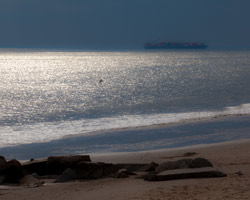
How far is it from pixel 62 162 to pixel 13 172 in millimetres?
1380

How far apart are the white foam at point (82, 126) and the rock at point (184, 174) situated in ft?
35.5

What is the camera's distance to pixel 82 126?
27344 millimetres

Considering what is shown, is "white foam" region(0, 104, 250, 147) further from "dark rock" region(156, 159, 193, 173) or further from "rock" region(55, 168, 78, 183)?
"dark rock" region(156, 159, 193, 173)

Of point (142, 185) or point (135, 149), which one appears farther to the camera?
point (135, 149)

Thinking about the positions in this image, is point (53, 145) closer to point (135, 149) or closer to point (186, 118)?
point (135, 149)

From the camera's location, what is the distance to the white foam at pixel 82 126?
23.5 m

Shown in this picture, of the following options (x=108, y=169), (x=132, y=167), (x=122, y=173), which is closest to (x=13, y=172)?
(x=108, y=169)

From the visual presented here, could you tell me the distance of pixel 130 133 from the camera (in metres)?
23.8

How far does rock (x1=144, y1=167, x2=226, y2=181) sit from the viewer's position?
12.3 meters

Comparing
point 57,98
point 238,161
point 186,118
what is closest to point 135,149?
point 238,161

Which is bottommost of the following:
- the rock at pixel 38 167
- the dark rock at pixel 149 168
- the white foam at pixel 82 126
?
the dark rock at pixel 149 168

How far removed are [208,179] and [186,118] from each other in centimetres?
Answer: 1725

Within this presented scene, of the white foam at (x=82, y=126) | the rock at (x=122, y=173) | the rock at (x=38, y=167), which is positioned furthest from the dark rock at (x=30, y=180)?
the white foam at (x=82, y=126)

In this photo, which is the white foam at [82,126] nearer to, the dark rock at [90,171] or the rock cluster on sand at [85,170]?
the rock cluster on sand at [85,170]
